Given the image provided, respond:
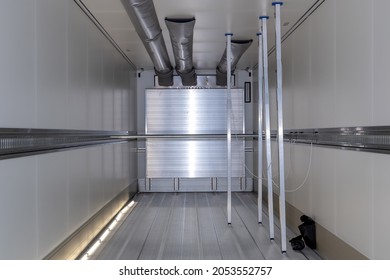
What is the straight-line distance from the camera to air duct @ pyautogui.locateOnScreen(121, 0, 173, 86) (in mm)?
3783

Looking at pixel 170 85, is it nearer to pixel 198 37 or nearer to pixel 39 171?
pixel 198 37

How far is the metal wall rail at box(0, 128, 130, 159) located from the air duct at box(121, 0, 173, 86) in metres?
1.50

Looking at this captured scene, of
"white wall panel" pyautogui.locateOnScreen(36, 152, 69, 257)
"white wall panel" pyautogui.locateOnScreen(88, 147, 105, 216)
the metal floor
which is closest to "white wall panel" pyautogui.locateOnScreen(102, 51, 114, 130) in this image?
"white wall panel" pyautogui.locateOnScreen(88, 147, 105, 216)

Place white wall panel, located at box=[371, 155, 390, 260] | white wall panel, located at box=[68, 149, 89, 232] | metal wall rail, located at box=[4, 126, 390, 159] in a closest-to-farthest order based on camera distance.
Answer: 1. metal wall rail, located at box=[4, 126, 390, 159]
2. white wall panel, located at box=[371, 155, 390, 260]
3. white wall panel, located at box=[68, 149, 89, 232]

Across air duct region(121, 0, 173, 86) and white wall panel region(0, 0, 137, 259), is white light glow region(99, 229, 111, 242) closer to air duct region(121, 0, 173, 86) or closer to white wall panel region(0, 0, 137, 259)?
white wall panel region(0, 0, 137, 259)

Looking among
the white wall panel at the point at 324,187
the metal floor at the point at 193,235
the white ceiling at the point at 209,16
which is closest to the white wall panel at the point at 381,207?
the white wall panel at the point at 324,187

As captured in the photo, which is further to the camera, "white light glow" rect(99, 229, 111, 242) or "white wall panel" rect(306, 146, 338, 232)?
"white light glow" rect(99, 229, 111, 242)

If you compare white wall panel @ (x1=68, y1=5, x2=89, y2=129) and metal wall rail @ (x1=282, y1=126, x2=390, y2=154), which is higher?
white wall panel @ (x1=68, y1=5, x2=89, y2=129)

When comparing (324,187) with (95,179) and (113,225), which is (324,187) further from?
(113,225)

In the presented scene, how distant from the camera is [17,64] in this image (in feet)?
9.34

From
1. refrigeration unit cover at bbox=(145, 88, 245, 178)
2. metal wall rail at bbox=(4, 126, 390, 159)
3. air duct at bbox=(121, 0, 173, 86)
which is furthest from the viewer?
refrigeration unit cover at bbox=(145, 88, 245, 178)
